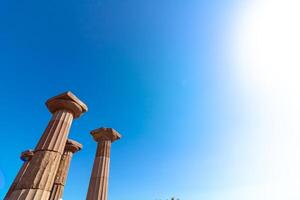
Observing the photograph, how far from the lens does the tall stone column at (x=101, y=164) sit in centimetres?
955

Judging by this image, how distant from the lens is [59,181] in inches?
490

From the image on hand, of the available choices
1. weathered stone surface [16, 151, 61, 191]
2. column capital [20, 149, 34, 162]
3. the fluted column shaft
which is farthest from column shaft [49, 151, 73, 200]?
column capital [20, 149, 34, 162]

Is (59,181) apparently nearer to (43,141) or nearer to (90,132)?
(90,132)

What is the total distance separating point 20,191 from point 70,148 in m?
6.89

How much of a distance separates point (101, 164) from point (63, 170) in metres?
4.07

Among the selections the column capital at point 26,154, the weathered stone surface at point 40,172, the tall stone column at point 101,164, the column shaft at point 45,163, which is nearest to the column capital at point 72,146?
the tall stone column at point 101,164

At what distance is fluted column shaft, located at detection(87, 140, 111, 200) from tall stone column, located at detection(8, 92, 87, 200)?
2.89 metres

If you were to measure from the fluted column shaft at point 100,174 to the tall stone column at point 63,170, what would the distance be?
308cm

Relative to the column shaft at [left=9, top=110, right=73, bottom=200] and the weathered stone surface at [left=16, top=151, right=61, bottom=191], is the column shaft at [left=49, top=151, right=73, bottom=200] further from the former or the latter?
the weathered stone surface at [left=16, top=151, right=61, bottom=191]

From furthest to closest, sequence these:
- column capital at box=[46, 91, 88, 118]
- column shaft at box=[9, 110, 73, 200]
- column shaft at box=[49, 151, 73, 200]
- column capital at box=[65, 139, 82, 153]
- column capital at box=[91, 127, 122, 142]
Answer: column capital at box=[65, 139, 82, 153]
column shaft at box=[49, 151, 73, 200]
column capital at box=[91, 127, 122, 142]
column capital at box=[46, 91, 88, 118]
column shaft at box=[9, 110, 73, 200]

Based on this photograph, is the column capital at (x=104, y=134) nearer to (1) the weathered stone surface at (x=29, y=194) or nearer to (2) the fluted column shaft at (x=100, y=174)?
(2) the fluted column shaft at (x=100, y=174)

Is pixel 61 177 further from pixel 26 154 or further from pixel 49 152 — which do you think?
pixel 26 154

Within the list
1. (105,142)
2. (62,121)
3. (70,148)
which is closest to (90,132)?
(105,142)

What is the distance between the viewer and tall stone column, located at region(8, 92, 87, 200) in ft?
21.7
